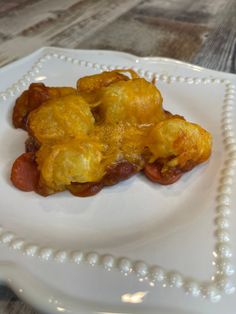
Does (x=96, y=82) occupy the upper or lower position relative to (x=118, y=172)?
upper

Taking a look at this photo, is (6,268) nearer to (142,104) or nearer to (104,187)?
(104,187)

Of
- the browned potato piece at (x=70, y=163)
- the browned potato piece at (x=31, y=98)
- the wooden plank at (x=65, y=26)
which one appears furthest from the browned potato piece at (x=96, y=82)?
the wooden plank at (x=65, y=26)

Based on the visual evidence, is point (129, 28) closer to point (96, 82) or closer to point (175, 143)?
point (96, 82)

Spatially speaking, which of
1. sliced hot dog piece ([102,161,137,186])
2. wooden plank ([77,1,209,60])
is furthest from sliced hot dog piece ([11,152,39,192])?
wooden plank ([77,1,209,60])

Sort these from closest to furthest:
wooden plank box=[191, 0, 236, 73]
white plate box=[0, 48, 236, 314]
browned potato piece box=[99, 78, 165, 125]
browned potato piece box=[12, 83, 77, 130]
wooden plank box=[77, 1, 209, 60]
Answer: white plate box=[0, 48, 236, 314]
browned potato piece box=[99, 78, 165, 125]
browned potato piece box=[12, 83, 77, 130]
wooden plank box=[191, 0, 236, 73]
wooden plank box=[77, 1, 209, 60]

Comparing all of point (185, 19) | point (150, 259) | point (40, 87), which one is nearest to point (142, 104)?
point (40, 87)

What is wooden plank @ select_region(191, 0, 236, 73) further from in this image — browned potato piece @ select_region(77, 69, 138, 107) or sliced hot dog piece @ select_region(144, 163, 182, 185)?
sliced hot dog piece @ select_region(144, 163, 182, 185)

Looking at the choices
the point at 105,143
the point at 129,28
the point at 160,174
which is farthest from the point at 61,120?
the point at 129,28
